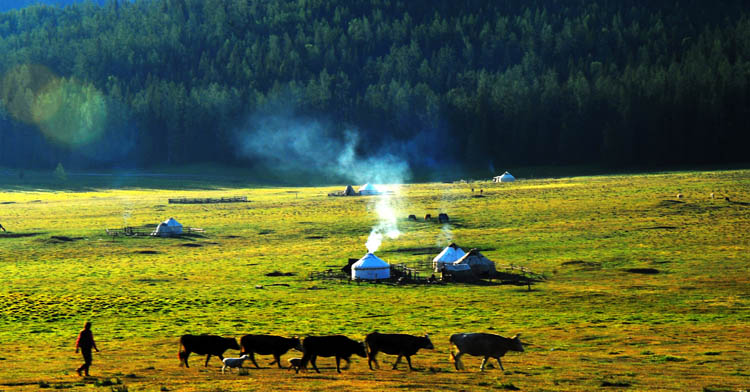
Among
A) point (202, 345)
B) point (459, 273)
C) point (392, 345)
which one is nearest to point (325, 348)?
point (392, 345)

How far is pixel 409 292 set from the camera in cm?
6009

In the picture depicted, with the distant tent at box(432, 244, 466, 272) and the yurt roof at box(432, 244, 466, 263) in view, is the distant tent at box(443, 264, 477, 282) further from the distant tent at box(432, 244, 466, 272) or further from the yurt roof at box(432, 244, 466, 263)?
the yurt roof at box(432, 244, 466, 263)

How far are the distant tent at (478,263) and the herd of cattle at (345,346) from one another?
108ft

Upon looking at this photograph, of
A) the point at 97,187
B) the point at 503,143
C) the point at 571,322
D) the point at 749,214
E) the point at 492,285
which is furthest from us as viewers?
the point at 503,143

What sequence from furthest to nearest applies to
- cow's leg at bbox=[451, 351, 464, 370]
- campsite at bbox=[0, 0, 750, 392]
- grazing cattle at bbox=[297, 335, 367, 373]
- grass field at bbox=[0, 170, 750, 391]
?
cow's leg at bbox=[451, 351, 464, 370], campsite at bbox=[0, 0, 750, 392], grazing cattle at bbox=[297, 335, 367, 373], grass field at bbox=[0, 170, 750, 391]

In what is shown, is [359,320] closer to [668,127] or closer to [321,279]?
[321,279]

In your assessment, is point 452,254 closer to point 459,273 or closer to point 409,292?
point 459,273

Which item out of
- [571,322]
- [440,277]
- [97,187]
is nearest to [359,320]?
[571,322]

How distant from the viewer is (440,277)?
66.7 m

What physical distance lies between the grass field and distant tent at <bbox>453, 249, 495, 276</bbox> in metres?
2.58

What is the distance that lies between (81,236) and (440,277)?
46449 mm

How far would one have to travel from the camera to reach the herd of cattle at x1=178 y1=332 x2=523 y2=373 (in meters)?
31.4

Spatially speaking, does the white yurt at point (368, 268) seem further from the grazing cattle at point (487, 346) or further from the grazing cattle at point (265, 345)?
the grazing cattle at point (487, 346)

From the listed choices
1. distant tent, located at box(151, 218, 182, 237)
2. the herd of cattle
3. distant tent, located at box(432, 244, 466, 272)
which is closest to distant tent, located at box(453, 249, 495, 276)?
distant tent, located at box(432, 244, 466, 272)
